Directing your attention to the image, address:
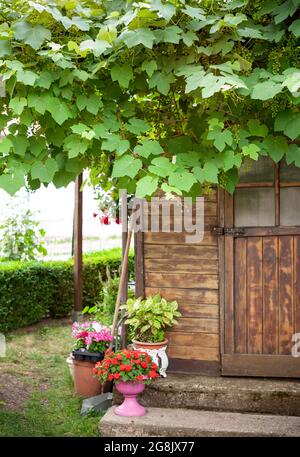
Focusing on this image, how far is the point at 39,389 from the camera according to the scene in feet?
19.5

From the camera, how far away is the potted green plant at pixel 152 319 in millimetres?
4695

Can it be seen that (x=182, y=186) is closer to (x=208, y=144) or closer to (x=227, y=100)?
(x=208, y=144)

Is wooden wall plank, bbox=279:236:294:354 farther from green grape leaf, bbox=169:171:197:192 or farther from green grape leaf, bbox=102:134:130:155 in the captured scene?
green grape leaf, bbox=102:134:130:155

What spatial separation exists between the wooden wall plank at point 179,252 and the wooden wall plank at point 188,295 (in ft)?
0.83

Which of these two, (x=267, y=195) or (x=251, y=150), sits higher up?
(x=251, y=150)

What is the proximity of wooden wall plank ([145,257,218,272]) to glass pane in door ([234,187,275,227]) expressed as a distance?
1.28 ft

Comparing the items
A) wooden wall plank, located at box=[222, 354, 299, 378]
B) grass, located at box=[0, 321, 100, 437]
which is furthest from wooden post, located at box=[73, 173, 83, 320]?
wooden wall plank, located at box=[222, 354, 299, 378]

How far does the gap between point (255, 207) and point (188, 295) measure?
2.91 feet

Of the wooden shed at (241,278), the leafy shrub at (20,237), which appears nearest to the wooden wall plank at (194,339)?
the wooden shed at (241,278)

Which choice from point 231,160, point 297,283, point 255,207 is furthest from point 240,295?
point 231,160

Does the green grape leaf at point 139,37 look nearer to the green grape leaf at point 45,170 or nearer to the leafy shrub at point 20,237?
the green grape leaf at point 45,170

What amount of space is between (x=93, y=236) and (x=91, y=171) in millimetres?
11274

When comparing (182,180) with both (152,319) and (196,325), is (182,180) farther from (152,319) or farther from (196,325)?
(196,325)

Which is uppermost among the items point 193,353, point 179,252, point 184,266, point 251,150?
point 251,150
